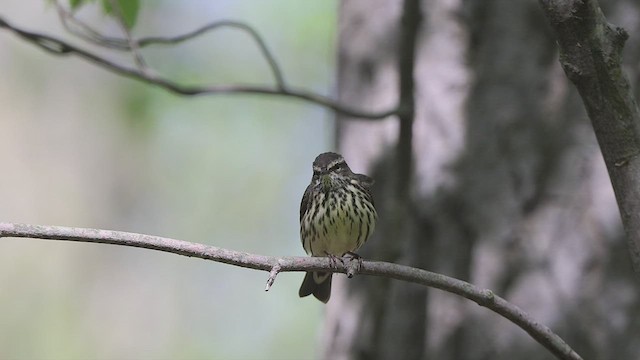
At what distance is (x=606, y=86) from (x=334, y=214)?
2057 millimetres

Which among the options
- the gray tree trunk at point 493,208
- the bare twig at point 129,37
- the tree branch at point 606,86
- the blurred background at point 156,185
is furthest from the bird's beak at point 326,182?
the blurred background at point 156,185

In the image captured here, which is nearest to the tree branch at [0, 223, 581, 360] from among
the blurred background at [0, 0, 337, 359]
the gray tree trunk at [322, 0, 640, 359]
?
the gray tree trunk at [322, 0, 640, 359]

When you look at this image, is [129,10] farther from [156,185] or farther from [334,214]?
[156,185]

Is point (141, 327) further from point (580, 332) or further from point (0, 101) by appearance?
point (580, 332)

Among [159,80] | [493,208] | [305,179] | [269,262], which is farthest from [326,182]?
[305,179]

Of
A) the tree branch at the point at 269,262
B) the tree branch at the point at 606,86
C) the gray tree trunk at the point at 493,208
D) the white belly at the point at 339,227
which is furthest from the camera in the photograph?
the white belly at the point at 339,227

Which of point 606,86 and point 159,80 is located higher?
point 159,80

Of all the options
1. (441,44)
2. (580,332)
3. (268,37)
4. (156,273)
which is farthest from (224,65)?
(580,332)

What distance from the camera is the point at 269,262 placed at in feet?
7.64

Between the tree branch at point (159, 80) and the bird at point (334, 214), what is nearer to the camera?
the tree branch at point (159, 80)

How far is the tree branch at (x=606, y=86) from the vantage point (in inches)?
89.1

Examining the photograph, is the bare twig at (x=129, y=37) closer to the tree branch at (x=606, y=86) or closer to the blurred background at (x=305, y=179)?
the blurred background at (x=305, y=179)

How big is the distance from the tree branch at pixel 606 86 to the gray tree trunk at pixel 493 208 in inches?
58.7

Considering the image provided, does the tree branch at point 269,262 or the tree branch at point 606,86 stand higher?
the tree branch at point 606,86
